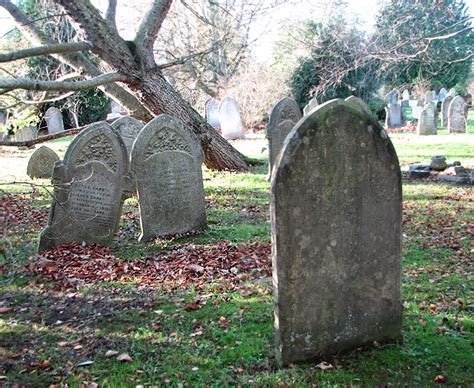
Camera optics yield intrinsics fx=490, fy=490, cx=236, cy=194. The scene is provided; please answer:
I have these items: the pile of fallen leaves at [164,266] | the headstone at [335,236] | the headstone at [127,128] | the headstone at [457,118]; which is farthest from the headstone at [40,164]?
the headstone at [457,118]

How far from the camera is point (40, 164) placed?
548 inches

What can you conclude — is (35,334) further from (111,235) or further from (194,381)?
(111,235)

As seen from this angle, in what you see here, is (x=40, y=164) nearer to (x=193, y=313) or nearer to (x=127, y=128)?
(x=127, y=128)

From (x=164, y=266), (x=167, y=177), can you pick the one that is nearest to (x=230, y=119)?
(x=167, y=177)

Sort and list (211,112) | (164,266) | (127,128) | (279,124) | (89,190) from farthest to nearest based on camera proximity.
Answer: (211,112) < (127,128) < (279,124) < (89,190) < (164,266)

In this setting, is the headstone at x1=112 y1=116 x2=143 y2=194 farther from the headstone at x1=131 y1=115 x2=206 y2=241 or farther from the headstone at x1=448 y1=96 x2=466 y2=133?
the headstone at x1=448 y1=96 x2=466 y2=133

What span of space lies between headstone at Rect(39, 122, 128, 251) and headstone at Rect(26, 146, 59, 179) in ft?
23.5

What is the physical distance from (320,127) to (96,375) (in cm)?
248

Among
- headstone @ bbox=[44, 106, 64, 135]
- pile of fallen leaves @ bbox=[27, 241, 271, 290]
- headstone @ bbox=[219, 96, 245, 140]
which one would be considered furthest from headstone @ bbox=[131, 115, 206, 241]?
headstone @ bbox=[44, 106, 64, 135]

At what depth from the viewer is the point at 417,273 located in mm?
5680

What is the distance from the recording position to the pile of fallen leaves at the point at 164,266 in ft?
19.1

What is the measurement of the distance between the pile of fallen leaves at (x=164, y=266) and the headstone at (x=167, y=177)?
0.65m

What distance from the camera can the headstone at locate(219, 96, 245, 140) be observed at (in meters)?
23.6

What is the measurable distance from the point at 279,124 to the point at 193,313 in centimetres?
787
